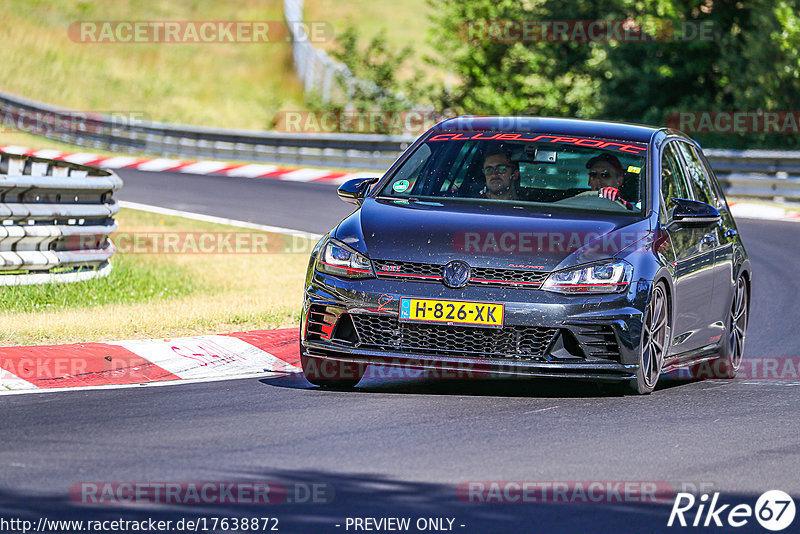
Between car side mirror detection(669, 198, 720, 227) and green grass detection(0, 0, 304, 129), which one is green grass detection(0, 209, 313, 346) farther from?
green grass detection(0, 0, 304, 129)

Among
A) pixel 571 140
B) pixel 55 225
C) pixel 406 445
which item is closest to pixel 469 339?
pixel 406 445

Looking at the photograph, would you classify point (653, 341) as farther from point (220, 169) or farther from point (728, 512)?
point (220, 169)

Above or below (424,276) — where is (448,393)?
below

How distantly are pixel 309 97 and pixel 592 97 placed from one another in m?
12.1

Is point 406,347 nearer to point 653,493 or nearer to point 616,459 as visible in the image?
point 616,459

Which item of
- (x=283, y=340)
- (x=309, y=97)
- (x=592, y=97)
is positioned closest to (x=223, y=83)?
(x=309, y=97)

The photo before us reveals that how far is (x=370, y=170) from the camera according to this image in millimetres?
31281

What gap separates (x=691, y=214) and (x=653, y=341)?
36.6 inches

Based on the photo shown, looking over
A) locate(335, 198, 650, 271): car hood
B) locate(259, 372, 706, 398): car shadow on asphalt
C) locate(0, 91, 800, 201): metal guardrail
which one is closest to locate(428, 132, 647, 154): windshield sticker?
locate(335, 198, 650, 271): car hood

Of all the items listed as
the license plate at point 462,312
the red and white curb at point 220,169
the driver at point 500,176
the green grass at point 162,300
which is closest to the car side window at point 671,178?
the driver at point 500,176

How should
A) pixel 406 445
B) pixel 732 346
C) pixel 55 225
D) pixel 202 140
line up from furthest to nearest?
pixel 202 140, pixel 55 225, pixel 732 346, pixel 406 445

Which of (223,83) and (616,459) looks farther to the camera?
(223,83)

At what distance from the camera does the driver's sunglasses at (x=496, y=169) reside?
8734 millimetres

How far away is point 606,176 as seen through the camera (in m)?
8.65
